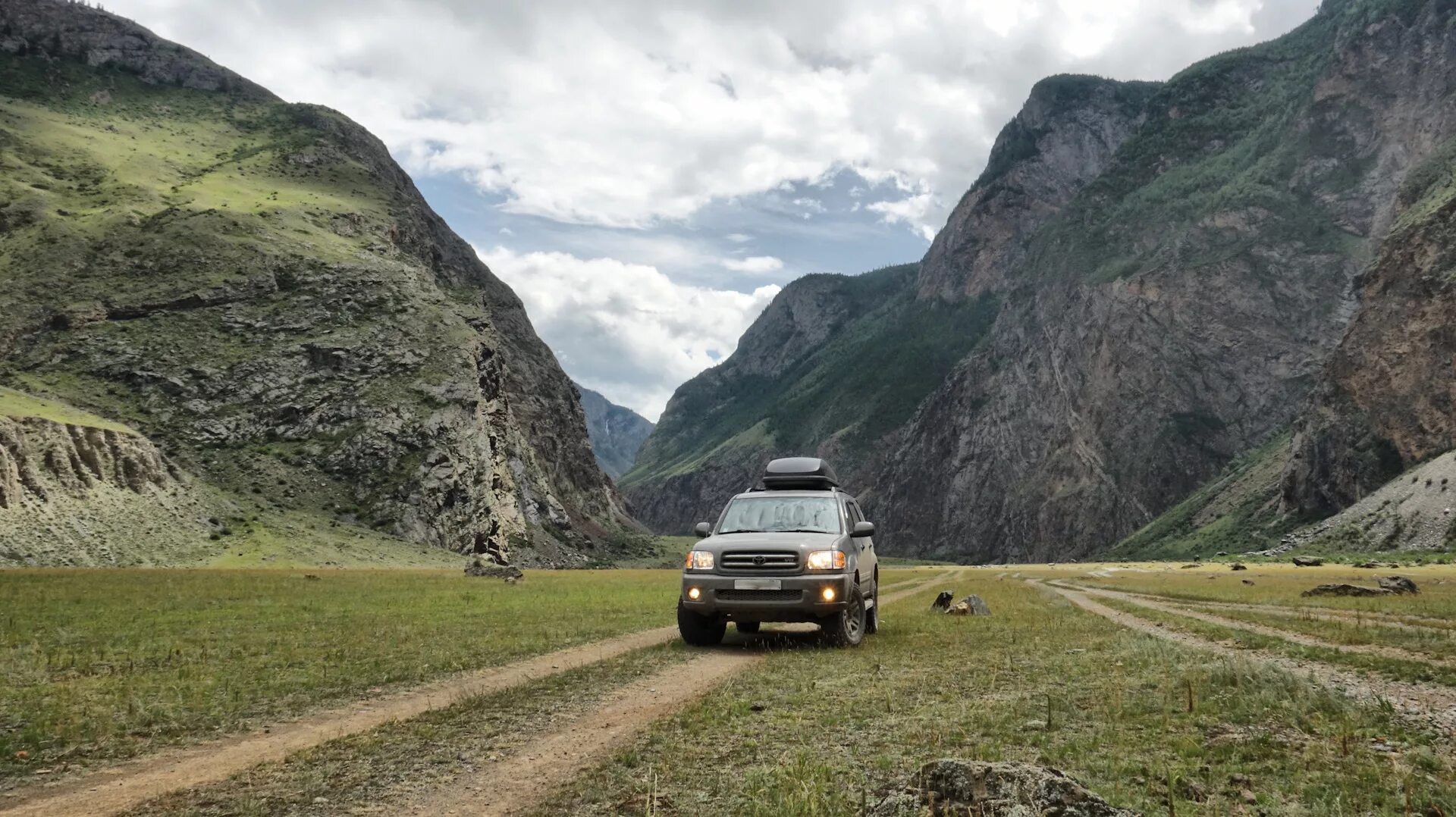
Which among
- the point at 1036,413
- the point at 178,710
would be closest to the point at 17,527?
the point at 178,710

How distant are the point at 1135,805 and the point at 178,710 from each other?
366 inches

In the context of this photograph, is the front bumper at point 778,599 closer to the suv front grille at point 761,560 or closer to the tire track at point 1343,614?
the suv front grille at point 761,560

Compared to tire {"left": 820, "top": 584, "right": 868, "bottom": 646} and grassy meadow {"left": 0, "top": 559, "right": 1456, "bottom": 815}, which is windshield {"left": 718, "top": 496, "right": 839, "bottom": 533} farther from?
grassy meadow {"left": 0, "top": 559, "right": 1456, "bottom": 815}

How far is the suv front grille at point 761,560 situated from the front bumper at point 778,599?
147mm

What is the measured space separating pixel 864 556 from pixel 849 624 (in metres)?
2.45

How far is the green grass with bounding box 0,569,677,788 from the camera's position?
8.32 metres

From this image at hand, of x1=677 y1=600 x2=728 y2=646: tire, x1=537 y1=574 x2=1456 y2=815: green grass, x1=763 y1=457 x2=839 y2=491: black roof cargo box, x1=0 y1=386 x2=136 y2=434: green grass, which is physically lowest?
x1=677 y1=600 x2=728 y2=646: tire

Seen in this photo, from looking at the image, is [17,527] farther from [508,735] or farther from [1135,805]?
[1135,805]

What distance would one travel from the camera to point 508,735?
24.7ft

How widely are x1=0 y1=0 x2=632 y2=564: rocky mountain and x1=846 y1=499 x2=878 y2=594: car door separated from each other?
187 ft

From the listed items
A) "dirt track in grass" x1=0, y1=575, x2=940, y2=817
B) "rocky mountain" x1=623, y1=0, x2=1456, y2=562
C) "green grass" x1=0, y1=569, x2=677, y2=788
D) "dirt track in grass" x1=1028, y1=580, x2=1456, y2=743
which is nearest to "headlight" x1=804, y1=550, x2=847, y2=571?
"dirt track in grass" x1=0, y1=575, x2=940, y2=817

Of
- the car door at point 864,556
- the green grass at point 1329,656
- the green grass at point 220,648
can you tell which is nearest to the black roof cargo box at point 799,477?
the car door at point 864,556

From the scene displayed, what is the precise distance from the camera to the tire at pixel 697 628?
48.2ft

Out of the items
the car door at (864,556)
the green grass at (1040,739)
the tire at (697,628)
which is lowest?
the tire at (697,628)
